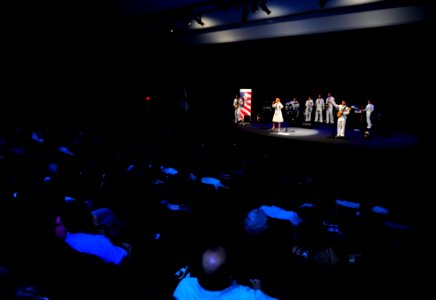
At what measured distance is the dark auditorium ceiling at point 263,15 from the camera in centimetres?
844

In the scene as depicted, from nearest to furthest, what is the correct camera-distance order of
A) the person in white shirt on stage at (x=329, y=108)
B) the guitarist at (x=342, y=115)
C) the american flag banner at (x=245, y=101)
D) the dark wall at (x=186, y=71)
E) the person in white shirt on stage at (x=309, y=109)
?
the guitarist at (x=342, y=115) < the dark wall at (x=186, y=71) < the person in white shirt on stage at (x=329, y=108) < the american flag banner at (x=245, y=101) < the person in white shirt on stage at (x=309, y=109)

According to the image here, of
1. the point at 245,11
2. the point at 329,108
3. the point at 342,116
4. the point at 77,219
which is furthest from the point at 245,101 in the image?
the point at 77,219

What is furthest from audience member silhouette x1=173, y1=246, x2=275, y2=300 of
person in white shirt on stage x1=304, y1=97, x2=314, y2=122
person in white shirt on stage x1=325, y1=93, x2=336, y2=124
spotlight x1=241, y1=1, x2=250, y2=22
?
person in white shirt on stage x1=304, y1=97, x2=314, y2=122

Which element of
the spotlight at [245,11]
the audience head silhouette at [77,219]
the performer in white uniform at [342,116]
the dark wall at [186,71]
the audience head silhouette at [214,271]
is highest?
the spotlight at [245,11]

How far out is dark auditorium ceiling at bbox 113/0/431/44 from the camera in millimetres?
8438

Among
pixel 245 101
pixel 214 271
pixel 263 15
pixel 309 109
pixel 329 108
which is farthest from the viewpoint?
pixel 309 109

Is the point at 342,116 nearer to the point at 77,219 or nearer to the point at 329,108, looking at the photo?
the point at 329,108

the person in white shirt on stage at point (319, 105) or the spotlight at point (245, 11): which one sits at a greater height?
the spotlight at point (245, 11)

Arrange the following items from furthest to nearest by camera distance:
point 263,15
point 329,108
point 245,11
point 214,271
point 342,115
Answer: point 329,108, point 342,115, point 263,15, point 245,11, point 214,271

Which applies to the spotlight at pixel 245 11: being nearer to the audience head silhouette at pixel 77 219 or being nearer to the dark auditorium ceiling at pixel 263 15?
the dark auditorium ceiling at pixel 263 15

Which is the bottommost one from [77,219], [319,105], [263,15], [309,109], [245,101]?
[77,219]

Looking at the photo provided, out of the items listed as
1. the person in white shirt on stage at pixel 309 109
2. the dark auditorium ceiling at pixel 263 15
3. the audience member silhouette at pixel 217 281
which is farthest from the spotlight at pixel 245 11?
the audience member silhouette at pixel 217 281

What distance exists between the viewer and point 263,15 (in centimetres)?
1011

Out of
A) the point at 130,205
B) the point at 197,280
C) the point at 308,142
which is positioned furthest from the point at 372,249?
the point at 308,142
